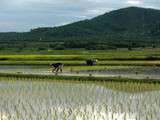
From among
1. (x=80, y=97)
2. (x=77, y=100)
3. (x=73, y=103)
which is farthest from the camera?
(x=80, y=97)

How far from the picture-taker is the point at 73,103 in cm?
1995

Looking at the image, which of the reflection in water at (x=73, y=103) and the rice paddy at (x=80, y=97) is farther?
the rice paddy at (x=80, y=97)

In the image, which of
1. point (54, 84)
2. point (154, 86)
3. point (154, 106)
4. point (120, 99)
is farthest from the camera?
point (54, 84)

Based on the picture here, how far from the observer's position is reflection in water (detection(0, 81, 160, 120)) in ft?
54.7

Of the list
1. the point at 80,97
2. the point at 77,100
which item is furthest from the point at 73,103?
the point at 80,97

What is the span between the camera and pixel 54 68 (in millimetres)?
38281

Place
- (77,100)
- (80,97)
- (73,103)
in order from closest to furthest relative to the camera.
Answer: (73,103) → (77,100) → (80,97)

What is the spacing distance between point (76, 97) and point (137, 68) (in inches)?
649

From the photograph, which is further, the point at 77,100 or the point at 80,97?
the point at 80,97

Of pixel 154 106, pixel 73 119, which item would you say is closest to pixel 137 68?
pixel 154 106

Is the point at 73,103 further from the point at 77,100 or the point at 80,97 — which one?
the point at 80,97

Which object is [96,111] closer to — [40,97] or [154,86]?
[40,97]

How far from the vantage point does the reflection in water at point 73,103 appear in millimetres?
16672

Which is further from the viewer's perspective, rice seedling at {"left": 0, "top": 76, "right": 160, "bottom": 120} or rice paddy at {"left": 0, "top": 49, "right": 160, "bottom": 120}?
rice paddy at {"left": 0, "top": 49, "right": 160, "bottom": 120}
